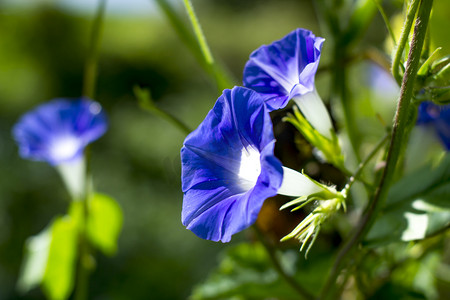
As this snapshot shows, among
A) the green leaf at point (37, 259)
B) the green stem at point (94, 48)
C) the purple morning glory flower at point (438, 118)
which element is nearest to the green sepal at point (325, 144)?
the purple morning glory flower at point (438, 118)

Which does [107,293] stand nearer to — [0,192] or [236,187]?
[0,192]

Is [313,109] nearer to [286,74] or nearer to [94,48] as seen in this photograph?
[286,74]

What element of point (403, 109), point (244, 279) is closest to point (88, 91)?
point (244, 279)

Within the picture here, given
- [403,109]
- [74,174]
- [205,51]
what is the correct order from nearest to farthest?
[403,109]
[205,51]
[74,174]

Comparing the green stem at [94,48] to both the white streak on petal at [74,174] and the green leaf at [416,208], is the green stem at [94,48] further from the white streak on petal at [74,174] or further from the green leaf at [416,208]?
the green leaf at [416,208]

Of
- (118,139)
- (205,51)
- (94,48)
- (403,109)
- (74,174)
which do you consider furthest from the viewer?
(118,139)

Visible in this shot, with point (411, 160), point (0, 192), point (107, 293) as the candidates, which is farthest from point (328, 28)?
point (0, 192)

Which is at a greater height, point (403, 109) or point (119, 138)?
point (403, 109)

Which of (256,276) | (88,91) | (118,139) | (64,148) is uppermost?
(88,91)
